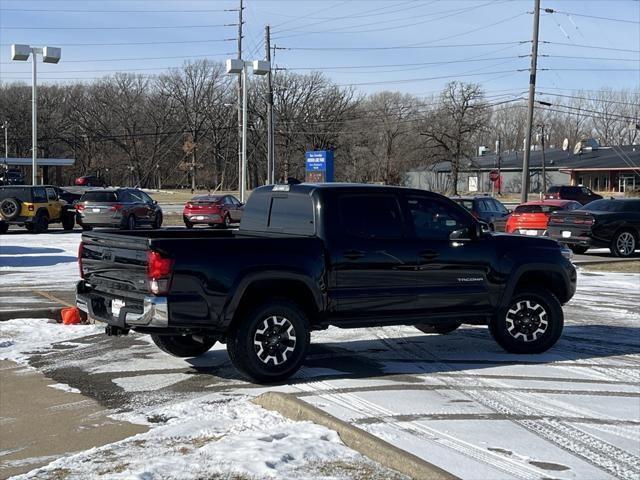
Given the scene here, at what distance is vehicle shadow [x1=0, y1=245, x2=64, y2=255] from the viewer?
22.4 m

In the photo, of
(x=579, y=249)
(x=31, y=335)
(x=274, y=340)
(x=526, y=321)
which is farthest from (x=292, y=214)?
(x=579, y=249)

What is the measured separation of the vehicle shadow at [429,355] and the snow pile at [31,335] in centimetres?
196

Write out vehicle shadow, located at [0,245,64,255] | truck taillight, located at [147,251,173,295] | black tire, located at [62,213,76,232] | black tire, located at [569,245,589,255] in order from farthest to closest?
black tire, located at [62,213,76,232], black tire, located at [569,245,589,255], vehicle shadow, located at [0,245,64,255], truck taillight, located at [147,251,173,295]

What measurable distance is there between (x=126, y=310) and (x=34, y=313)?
15.4 ft

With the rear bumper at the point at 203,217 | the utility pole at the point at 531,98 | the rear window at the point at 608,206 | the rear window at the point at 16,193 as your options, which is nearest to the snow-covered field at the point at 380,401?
the rear window at the point at 608,206

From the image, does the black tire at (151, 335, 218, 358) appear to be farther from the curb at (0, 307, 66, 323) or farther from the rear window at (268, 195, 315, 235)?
the curb at (0, 307, 66, 323)

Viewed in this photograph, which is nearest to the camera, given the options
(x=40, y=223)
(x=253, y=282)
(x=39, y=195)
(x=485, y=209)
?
(x=253, y=282)

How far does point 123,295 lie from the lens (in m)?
8.08

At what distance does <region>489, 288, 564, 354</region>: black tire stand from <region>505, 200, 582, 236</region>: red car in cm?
1656

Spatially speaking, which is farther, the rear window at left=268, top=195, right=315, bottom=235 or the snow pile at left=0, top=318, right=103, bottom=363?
the snow pile at left=0, top=318, right=103, bottom=363

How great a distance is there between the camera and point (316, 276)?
8.34 metres

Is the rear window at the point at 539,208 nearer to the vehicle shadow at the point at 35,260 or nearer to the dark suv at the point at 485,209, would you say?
the dark suv at the point at 485,209

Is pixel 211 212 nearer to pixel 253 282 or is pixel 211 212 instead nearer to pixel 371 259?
pixel 371 259

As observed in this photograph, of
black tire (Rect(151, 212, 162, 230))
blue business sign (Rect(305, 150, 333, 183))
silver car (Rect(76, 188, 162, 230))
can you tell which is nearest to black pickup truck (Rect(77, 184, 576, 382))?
silver car (Rect(76, 188, 162, 230))
